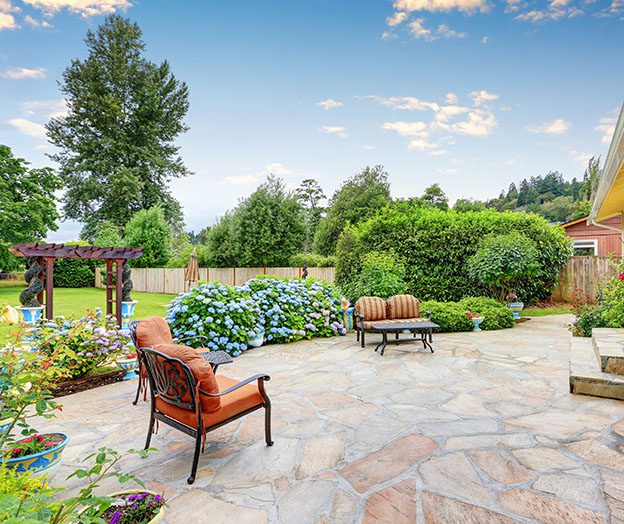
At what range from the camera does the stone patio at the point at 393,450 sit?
2156mm

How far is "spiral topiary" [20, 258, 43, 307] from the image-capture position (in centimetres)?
544

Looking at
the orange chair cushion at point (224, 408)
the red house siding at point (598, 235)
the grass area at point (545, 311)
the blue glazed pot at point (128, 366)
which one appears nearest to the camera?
the orange chair cushion at point (224, 408)

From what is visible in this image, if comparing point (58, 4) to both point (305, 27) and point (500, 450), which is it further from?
point (500, 450)

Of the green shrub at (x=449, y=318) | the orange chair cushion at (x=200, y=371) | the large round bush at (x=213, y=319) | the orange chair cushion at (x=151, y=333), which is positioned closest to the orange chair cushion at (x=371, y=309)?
the green shrub at (x=449, y=318)

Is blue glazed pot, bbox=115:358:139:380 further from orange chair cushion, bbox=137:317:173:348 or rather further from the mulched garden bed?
orange chair cushion, bbox=137:317:173:348

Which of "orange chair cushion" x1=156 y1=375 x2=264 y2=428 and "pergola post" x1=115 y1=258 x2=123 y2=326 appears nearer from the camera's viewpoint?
"orange chair cushion" x1=156 y1=375 x2=264 y2=428

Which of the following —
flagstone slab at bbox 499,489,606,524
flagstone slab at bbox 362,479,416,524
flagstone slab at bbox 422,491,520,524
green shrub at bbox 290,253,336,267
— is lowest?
flagstone slab at bbox 362,479,416,524

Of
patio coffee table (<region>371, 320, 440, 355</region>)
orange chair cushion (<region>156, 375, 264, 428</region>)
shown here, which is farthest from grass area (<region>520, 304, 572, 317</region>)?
orange chair cushion (<region>156, 375, 264, 428</region>)

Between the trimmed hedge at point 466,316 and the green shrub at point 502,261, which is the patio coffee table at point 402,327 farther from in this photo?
the green shrub at point 502,261

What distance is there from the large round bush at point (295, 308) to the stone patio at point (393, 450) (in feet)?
6.83

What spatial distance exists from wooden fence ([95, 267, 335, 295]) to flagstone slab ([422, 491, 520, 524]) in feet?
40.0

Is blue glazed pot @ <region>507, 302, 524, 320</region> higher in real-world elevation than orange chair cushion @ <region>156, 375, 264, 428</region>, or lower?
lower

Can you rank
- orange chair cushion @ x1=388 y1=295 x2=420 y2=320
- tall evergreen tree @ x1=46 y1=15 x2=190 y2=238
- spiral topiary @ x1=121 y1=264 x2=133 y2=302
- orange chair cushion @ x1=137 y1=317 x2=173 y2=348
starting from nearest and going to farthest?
orange chair cushion @ x1=137 y1=317 x2=173 y2=348
orange chair cushion @ x1=388 y1=295 x2=420 y2=320
spiral topiary @ x1=121 y1=264 x2=133 y2=302
tall evergreen tree @ x1=46 y1=15 x2=190 y2=238

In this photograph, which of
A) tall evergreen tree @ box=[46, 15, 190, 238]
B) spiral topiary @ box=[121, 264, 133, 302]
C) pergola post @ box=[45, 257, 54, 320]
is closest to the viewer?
pergola post @ box=[45, 257, 54, 320]
